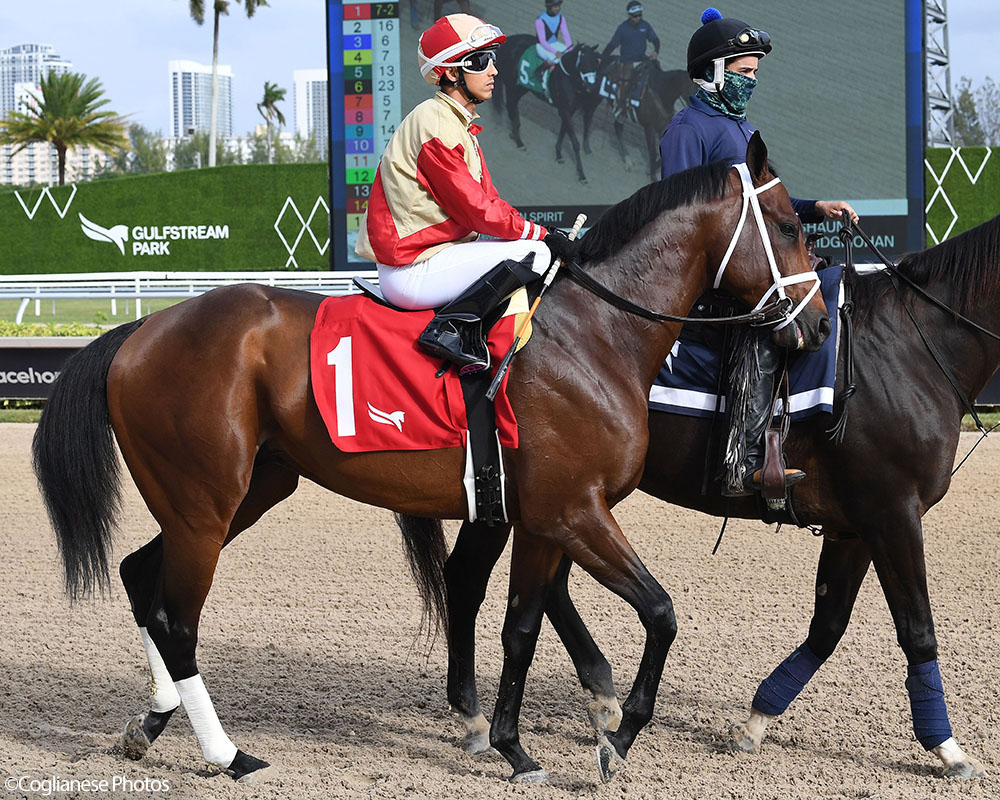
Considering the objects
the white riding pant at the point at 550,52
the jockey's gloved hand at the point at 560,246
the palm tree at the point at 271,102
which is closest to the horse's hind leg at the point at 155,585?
the jockey's gloved hand at the point at 560,246

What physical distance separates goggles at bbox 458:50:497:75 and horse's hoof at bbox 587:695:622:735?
1908 millimetres

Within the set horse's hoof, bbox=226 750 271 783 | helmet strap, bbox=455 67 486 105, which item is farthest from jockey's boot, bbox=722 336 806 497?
horse's hoof, bbox=226 750 271 783

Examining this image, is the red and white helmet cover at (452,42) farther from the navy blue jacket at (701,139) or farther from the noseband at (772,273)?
the noseband at (772,273)

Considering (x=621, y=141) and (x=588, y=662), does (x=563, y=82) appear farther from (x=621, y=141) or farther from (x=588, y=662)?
(x=588, y=662)

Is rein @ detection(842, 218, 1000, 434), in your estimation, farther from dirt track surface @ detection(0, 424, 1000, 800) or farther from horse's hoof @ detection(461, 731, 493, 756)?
horse's hoof @ detection(461, 731, 493, 756)

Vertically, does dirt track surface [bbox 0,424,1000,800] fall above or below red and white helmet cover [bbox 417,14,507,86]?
below

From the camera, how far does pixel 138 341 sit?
10.2 feet

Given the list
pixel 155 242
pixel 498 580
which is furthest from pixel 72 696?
pixel 155 242

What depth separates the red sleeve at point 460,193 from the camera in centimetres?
288

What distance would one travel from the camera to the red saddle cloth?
9.55 feet

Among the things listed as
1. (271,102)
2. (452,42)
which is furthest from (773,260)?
(271,102)

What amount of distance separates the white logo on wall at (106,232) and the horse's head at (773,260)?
1974 centimetres

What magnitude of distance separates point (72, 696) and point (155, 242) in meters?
18.2

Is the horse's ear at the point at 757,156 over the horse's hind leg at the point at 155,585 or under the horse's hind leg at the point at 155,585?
over
